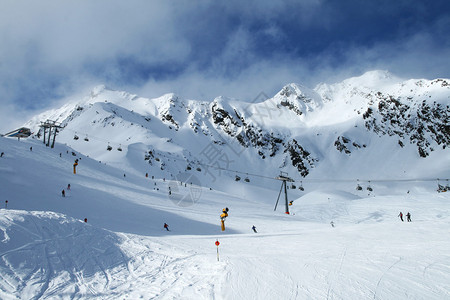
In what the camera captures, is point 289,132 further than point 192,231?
Yes

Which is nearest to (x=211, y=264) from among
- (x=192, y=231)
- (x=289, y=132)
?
(x=192, y=231)

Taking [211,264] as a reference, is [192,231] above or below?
below

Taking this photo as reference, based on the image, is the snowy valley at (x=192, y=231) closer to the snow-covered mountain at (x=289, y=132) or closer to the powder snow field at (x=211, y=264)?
the powder snow field at (x=211, y=264)

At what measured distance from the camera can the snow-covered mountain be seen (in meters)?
98.1

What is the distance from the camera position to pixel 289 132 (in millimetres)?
144625

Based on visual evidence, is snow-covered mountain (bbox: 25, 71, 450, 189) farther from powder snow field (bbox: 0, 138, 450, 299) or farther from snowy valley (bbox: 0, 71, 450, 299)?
powder snow field (bbox: 0, 138, 450, 299)

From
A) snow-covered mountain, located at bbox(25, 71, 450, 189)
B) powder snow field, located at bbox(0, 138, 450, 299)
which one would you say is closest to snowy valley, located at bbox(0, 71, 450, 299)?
powder snow field, located at bbox(0, 138, 450, 299)

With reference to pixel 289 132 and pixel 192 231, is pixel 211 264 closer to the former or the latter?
pixel 192 231

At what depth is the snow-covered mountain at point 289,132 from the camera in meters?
98.1

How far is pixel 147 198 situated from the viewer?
32312 mm

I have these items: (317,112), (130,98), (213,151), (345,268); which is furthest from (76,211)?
(130,98)

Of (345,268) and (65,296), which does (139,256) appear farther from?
(345,268)

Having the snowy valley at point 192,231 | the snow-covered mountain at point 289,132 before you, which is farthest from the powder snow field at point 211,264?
the snow-covered mountain at point 289,132

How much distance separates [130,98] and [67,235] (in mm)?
183490
